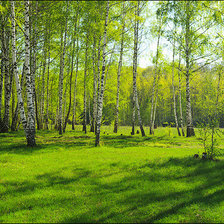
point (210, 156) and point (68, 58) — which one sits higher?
point (68, 58)

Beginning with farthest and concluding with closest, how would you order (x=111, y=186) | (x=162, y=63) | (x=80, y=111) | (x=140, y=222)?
(x=80, y=111) → (x=162, y=63) → (x=111, y=186) → (x=140, y=222)

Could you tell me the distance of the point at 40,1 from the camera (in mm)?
17469

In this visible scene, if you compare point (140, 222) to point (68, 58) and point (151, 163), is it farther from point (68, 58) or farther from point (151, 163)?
point (68, 58)

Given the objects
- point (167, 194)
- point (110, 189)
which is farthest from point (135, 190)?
point (167, 194)

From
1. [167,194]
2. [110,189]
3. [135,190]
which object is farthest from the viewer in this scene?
[110,189]

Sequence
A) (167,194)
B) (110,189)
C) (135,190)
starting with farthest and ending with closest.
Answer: (110,189), (135,190), (167,194)

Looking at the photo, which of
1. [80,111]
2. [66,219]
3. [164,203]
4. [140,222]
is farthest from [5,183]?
[80,111]

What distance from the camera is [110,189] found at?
653 centimetres

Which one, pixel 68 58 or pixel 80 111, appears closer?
pixel 68 58

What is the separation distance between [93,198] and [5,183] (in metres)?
3.22

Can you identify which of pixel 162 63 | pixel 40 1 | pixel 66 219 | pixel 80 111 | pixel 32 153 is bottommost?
pixel 66 219

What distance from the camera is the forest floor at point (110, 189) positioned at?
5.11 metres

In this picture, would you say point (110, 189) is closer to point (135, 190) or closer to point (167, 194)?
point (135, 190)

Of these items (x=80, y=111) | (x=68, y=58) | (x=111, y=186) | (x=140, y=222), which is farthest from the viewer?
(x=80, y=111)
